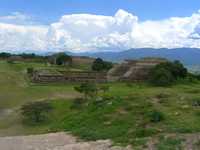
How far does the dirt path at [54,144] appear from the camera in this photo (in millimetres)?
16688

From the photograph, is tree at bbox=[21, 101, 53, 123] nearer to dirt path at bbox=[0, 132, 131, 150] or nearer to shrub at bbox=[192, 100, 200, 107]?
dirt path at bbox=[0, 132, 131, 150]

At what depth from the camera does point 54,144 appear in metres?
18.3

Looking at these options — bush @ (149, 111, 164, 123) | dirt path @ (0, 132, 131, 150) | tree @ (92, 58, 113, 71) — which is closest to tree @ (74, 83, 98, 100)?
bush @ (149, 111, 164, 123)

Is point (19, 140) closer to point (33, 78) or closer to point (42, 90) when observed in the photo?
point (42, 90)

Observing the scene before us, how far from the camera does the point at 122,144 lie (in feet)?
54.1

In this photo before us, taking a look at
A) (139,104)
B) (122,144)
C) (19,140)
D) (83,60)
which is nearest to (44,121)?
(139,104)

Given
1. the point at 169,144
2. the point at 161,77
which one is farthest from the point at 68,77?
the point at 169,144

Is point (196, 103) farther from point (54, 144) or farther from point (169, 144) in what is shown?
point (54, 144)

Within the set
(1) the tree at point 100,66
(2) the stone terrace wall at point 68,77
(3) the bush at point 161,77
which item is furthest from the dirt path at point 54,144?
(1) the tree at point 100,66

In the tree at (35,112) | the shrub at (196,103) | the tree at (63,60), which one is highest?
the tree at (63,60)

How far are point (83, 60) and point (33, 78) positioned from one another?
42.1 m

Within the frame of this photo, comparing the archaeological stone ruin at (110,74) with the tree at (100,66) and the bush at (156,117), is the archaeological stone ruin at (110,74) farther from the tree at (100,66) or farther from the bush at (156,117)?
the bush at (156,117)

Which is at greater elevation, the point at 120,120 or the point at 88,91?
the point at 120,120

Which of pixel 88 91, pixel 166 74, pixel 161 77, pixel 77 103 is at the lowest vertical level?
pixel 77 103
